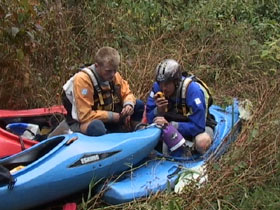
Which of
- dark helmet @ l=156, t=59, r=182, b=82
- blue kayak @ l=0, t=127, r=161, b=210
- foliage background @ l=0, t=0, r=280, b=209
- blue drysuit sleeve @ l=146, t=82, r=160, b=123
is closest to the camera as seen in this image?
blue kayak @ l=0, t=127, r=161, b=210

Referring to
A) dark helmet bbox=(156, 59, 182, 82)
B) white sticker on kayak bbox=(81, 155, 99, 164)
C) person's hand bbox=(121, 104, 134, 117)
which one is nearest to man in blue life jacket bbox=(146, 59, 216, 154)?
dark helmet bbox=(156, 59, 182, 82)

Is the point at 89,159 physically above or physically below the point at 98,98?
below

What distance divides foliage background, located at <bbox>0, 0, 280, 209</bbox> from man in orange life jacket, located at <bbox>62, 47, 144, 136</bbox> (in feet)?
2.96

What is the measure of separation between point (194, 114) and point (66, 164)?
1308 millimetres

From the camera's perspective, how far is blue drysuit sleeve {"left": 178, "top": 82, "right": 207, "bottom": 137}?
4.82m

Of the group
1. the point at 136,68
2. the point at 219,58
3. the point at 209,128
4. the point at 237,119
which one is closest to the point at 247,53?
the point at 219,58

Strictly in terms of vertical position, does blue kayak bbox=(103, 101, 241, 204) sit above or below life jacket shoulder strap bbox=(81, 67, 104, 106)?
below

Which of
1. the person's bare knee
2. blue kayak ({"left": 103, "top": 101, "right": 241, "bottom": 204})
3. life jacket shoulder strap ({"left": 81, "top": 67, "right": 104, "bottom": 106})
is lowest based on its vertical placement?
blue kayak ({"left": 103, "top": 101, "right": 241, "bottom": 204})

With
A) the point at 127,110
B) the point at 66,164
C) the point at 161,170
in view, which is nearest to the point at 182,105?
the point at 127,110

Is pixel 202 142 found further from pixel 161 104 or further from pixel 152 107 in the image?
pixel 152 107

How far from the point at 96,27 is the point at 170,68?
108 inches

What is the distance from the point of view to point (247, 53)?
739 cm

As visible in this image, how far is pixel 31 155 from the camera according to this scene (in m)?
4.34

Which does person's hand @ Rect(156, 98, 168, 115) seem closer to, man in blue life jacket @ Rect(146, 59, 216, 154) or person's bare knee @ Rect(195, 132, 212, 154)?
man in blue life jacket @ Rect(146, 59, 216, 154)
